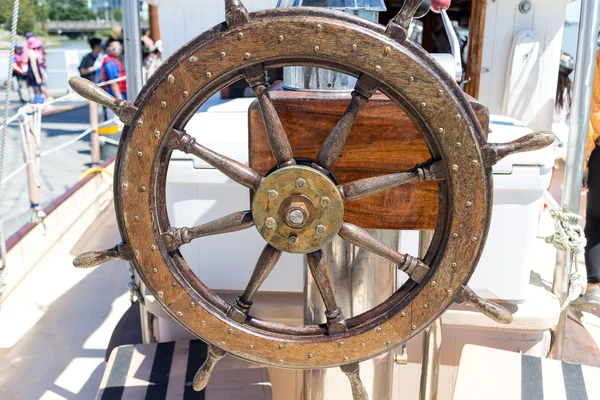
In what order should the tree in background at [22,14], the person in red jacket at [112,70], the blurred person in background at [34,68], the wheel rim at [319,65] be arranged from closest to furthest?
1. the wheel rim at [319,65]
2. the person in red jacket at [112,70]
3. the blurred person in background at [34,68]
4. the tree in background at [22,14]

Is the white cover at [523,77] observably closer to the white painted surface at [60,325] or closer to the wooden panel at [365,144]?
the wooden panel at [365,144]

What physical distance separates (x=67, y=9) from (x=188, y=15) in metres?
37.3

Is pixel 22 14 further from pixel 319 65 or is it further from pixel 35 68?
pixel 319 65

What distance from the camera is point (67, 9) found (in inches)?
1405

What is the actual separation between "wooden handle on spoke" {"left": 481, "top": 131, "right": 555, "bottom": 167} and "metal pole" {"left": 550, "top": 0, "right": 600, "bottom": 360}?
2.43 ft

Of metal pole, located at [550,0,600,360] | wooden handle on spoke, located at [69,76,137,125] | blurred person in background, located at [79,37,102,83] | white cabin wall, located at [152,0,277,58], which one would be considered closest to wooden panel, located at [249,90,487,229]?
wooden handle on spoke, located at [69,76,137,125]

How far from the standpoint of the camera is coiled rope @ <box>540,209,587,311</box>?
5.46 feet

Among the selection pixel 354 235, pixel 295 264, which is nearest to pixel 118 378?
pixel 295 264

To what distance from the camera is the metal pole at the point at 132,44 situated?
1660 millimetres

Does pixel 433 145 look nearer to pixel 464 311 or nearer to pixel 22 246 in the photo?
pixel 464 311

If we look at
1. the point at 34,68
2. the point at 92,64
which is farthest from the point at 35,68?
the point at 92,64

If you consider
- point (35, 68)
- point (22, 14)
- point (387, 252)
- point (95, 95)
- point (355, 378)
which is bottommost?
point (355, 378)

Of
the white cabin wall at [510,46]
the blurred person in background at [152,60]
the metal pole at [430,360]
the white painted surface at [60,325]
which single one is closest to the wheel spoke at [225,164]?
the metal pole at [430,360]

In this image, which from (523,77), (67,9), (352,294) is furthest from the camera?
(67,9)
